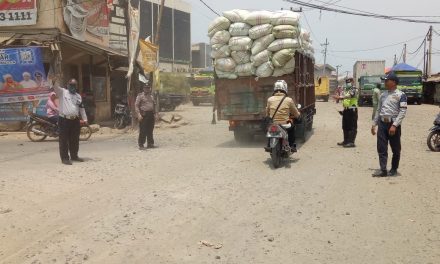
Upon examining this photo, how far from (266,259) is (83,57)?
16.5 meters

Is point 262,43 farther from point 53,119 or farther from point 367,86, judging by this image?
point 367,86

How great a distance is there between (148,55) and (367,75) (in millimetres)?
24540

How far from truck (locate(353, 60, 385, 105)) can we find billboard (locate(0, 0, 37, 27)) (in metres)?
24.6

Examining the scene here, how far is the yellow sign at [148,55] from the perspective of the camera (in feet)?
56.1

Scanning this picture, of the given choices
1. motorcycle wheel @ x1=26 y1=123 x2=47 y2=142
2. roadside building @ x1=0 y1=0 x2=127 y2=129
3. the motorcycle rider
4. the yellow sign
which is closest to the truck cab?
roadside building @ x1=0 y1=0 x2=127 y2=129

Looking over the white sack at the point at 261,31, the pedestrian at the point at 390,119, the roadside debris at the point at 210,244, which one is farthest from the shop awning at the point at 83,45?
the roadside debris at the point at 210,244

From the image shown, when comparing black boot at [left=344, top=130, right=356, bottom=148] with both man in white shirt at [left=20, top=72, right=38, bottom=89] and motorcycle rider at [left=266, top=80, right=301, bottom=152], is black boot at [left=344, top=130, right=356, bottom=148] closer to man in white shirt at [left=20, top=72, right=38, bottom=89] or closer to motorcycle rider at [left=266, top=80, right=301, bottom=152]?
motorcycle rider at [left=266, top=80, right=301, bottom=152]

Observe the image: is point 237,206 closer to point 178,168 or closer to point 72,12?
point 178,168

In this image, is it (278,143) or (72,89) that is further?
(72,89)

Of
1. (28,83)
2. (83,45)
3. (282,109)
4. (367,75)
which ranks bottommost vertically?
(282,109)

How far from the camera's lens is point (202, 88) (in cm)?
3672

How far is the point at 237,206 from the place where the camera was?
19.5 ft

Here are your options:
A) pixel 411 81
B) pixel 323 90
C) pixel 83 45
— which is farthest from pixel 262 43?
pixel 323 90

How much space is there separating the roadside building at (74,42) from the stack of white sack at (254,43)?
20.6 ft
